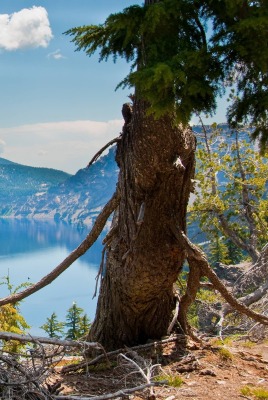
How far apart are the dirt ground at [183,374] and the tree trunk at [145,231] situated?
1.65 feet

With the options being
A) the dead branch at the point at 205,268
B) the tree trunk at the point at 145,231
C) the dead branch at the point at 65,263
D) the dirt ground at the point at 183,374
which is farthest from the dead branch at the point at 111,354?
the dead branch at the point at 65,263

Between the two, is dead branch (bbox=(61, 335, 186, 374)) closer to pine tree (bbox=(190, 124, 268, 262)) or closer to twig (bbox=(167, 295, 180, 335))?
twig (bbox=(167, 295, 180, 335))

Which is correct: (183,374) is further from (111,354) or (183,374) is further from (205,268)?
(205,268)

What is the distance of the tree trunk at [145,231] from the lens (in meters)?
5.11

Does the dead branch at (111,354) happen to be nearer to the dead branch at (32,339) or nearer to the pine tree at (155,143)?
the pine tree at (155,143)

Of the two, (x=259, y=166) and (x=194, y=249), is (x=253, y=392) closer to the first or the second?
(x=194, y=249)

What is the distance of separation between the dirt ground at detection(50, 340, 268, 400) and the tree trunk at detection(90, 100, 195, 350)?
1.65 feet

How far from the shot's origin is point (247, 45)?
3084mm

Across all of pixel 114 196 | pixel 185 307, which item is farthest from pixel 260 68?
pixel 185 307

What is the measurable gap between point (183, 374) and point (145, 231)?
1.63 meters

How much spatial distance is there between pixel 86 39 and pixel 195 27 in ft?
4.02

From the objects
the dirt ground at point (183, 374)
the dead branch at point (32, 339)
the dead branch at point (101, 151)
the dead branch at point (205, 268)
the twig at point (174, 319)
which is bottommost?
the dirt ground at point (183, 374)

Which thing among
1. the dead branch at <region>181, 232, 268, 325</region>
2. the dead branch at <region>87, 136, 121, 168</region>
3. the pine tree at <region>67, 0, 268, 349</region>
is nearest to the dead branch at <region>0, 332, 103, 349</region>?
the pine tree at <region>67, 0, 268, 349</region>

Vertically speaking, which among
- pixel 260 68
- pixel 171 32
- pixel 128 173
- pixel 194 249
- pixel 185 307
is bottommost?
pixel 185 307
